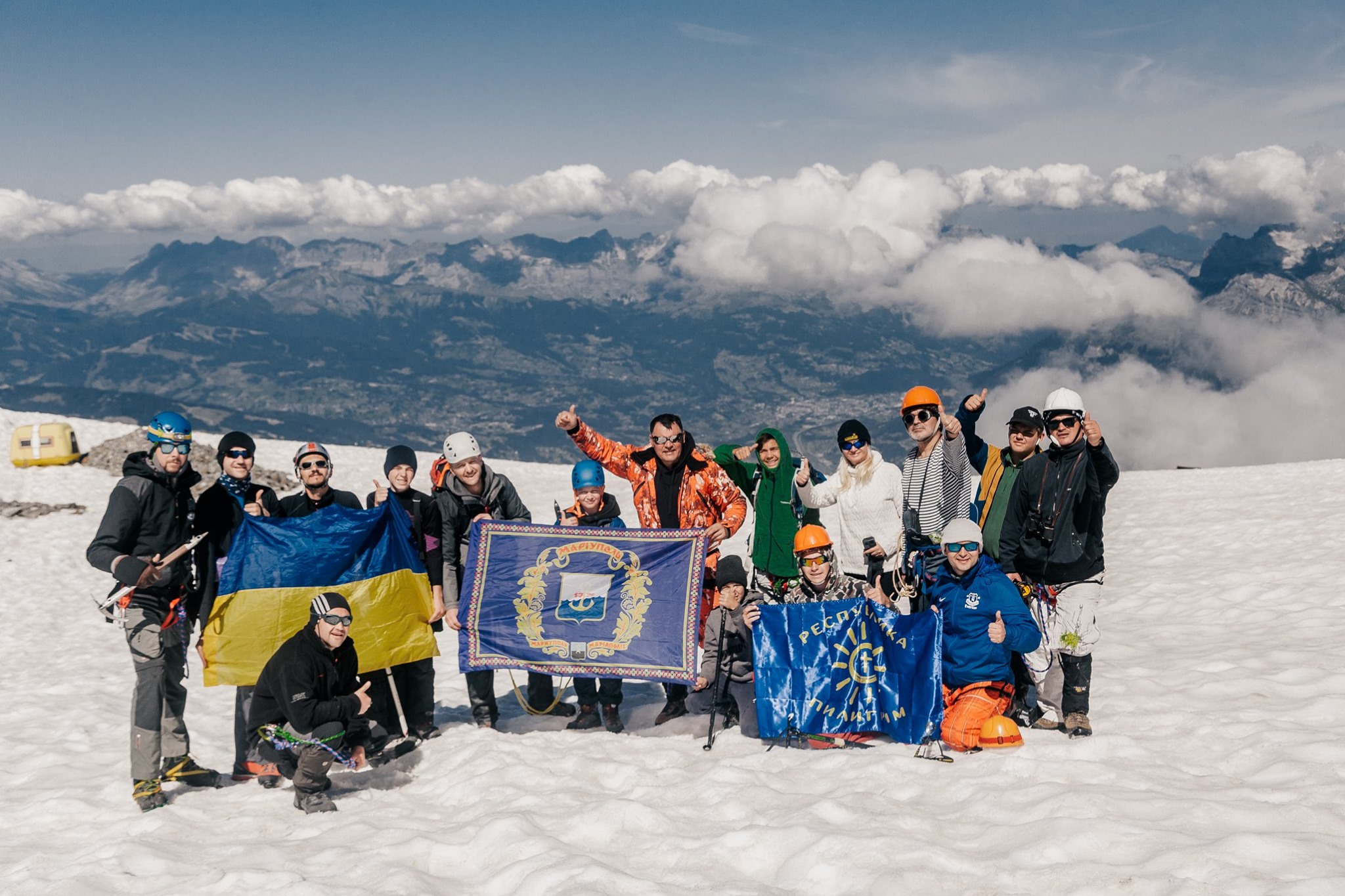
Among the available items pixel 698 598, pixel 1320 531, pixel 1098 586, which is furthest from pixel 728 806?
pixel 1320 531

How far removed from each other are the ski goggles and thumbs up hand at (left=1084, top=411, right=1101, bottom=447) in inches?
316

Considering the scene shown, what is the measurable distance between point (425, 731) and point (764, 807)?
4.18 meters

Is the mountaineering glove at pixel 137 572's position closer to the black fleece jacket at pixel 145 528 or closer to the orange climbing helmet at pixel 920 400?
the black fleece jacket at pixel 145 528

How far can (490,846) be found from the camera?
6676 millimetres

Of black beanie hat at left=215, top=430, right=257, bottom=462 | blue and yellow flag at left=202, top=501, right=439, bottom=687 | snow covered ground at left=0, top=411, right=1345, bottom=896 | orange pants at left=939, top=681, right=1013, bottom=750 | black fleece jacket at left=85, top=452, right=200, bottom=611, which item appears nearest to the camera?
snow covered ground at left=0, top=411, right=1345, bottom=896

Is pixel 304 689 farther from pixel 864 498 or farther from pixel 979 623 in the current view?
pixel 979 623

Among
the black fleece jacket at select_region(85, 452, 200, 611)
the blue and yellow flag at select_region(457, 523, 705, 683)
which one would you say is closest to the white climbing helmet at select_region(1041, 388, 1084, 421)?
the blue and yellow flag at select_region(457, 523, 705, 683)

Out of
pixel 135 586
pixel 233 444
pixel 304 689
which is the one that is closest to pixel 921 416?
pixel 304 689

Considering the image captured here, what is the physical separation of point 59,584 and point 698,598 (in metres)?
20.0

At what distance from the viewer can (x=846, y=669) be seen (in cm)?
870

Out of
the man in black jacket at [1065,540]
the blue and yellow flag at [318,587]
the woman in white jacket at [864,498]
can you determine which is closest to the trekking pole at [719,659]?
the woman in white jacket at [864,498]

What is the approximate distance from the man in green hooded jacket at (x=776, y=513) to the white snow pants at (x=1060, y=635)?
2.72 metres

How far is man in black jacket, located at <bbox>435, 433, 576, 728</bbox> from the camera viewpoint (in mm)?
9258

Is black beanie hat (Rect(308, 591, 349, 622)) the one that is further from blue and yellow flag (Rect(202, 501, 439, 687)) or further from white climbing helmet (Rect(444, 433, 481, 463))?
white climbing helmet (Rect(444, 433, 481, 463))
